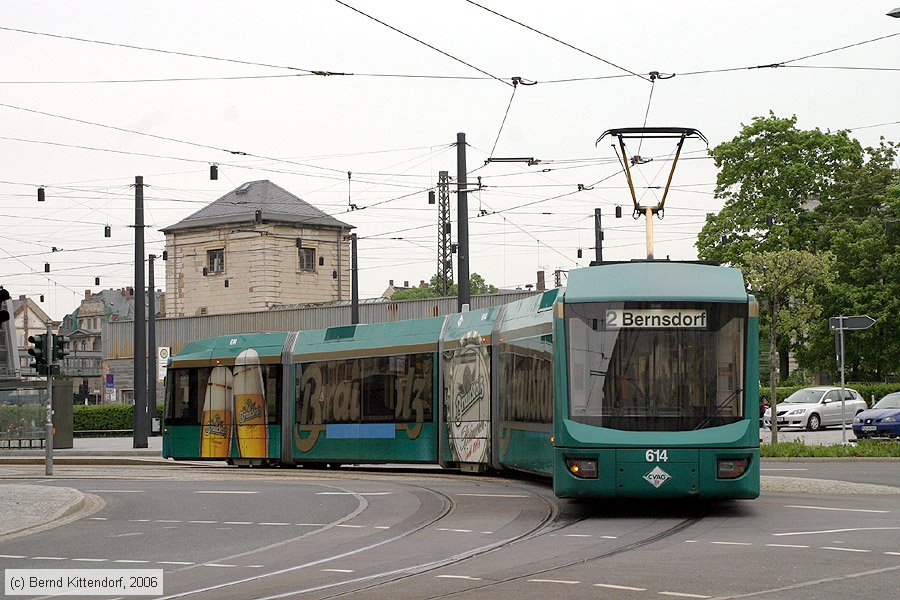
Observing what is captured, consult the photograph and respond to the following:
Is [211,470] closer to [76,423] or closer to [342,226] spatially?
[76,423]

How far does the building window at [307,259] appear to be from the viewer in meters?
99.7

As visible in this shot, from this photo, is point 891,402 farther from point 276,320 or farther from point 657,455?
point 276,320

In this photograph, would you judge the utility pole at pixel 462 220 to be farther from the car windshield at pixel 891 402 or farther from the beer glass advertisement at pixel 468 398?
Result: the car windshield at pixel 891 402

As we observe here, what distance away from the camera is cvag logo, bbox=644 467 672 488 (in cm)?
1650

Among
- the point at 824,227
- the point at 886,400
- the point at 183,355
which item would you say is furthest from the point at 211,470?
the point at 824,227

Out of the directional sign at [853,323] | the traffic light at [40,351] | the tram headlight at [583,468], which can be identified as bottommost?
the tram headlight at [583,468]

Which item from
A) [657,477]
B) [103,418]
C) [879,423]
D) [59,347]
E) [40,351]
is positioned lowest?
[657,477]

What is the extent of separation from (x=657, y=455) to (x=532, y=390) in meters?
4.17

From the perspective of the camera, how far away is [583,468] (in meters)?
16.6

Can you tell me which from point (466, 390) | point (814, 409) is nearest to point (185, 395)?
point (466, 390)

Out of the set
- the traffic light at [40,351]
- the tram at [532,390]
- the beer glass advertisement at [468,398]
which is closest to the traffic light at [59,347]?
the traffic light at [40,351]

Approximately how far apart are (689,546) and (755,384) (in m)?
3.60

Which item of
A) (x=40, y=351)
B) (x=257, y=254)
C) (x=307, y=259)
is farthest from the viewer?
(x=307, y=259)

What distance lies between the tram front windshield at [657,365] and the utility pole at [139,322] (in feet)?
84.8
